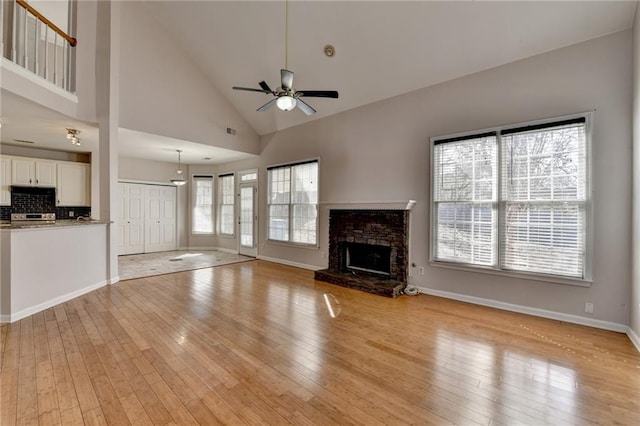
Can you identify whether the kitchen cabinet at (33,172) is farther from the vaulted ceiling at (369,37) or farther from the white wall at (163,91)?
the vaulted ceiling at (369,37)

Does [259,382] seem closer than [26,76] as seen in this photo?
Yes

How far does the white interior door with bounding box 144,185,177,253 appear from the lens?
8398 mm

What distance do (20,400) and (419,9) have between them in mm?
5559

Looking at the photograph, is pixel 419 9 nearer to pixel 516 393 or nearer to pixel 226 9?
pixel 226 9

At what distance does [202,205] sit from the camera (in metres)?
9.20

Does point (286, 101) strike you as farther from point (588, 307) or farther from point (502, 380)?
point (588, 307)

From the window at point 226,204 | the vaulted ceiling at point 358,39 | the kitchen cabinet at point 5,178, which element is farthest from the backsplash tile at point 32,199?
the window at point 226,204

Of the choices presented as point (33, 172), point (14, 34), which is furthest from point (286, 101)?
point (33, 172)

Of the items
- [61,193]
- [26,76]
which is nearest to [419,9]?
[26,76]

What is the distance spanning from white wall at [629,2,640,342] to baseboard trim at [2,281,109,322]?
6.80 m

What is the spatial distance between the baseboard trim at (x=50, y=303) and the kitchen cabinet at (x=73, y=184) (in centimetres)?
340

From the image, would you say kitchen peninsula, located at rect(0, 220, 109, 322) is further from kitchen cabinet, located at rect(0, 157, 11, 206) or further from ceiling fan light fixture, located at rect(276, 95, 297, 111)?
ceiling fan light fixture, located at rect(276, 95, 297, 111)

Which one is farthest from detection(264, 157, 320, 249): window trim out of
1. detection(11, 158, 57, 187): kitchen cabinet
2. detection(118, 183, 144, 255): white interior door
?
detection(11, 158, 57, 187): kitchen cabinet

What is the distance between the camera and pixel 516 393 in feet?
6.90
